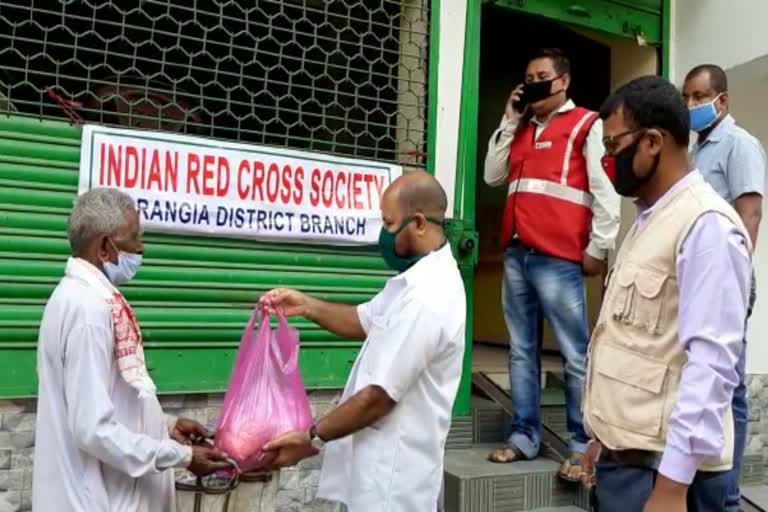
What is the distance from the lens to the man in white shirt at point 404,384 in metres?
2.16

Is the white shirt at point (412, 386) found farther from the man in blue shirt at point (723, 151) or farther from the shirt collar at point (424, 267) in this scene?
the man in blue shirt at point (723, 151)

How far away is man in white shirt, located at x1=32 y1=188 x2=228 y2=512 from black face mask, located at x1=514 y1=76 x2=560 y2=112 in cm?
238

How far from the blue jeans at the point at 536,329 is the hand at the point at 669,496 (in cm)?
214

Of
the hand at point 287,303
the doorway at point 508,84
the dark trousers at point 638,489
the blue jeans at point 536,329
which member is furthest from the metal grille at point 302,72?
the dark trousers at point 638,489

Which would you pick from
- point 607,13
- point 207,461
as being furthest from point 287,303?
point 607,13

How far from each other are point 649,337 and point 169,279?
7.70ft

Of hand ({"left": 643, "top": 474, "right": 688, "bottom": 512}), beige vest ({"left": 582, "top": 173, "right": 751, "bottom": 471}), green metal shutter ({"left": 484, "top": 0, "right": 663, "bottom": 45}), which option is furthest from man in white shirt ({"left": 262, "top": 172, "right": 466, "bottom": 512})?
green metal shutter ({"left": 484, "top": 0, "right": 663, "bottom": 45})

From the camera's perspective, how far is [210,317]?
3648 millimetres

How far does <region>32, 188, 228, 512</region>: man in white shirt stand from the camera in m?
2.05

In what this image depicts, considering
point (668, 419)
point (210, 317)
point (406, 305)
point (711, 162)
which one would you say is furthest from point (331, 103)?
point (668, 419)

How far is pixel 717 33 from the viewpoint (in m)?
4.78

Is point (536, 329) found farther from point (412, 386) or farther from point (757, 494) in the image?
point (412, 386)

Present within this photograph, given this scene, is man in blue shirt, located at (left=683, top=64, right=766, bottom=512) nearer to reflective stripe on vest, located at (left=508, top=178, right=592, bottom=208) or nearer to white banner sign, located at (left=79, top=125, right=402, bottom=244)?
reflective stripe on vest, located at (left=508, top=178, right=592, bottom=208)

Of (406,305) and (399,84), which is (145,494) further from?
(399,84)
